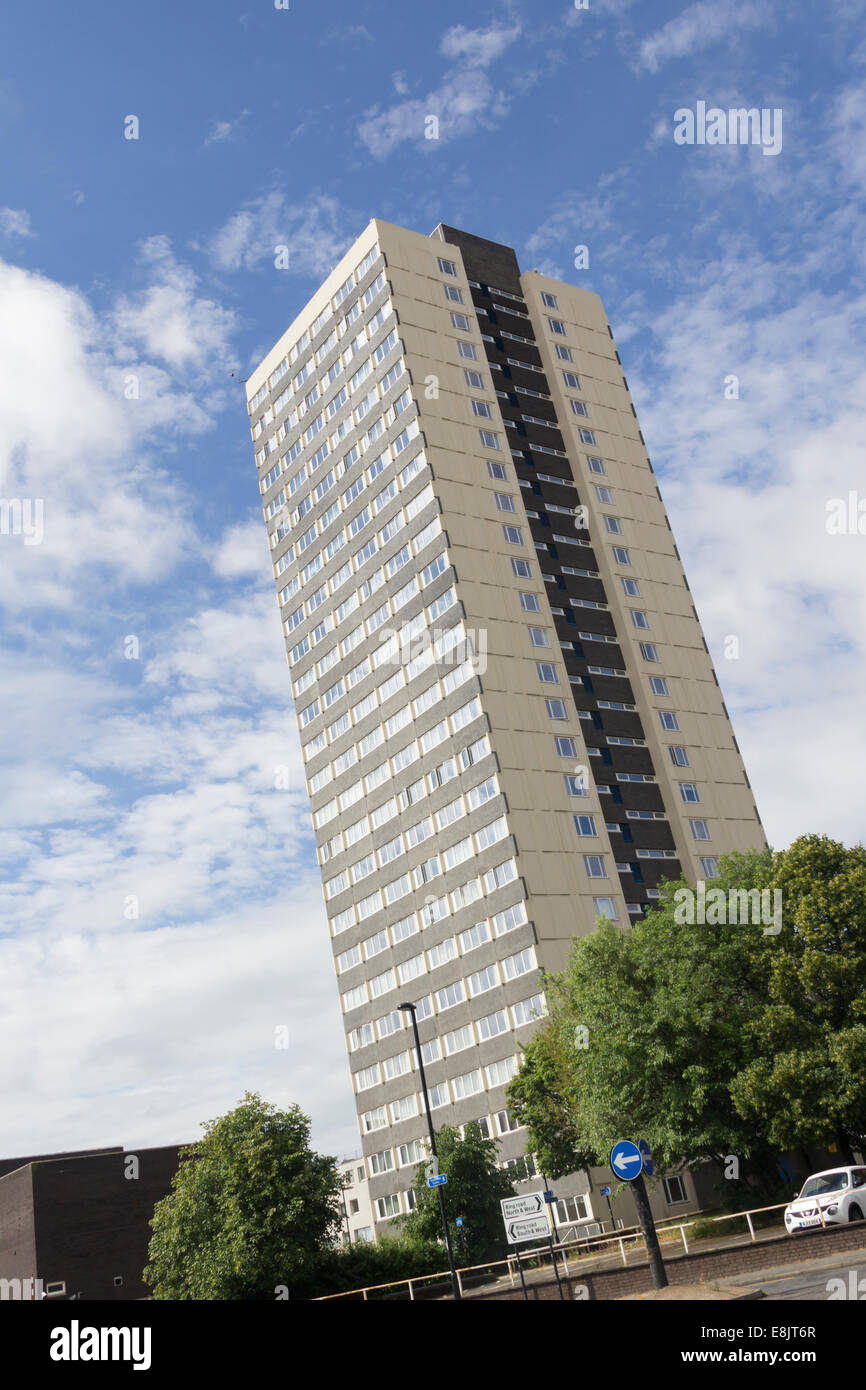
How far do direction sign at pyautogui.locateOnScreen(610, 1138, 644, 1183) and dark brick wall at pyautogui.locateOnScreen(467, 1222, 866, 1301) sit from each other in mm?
3044

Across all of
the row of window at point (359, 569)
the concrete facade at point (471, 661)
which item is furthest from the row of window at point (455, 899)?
the row of window at point (359, 569)

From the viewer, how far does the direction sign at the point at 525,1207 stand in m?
23.2

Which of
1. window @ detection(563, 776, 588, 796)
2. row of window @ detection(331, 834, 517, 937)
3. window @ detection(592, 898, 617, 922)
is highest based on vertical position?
window @ detection(563, 776, 588, 796)

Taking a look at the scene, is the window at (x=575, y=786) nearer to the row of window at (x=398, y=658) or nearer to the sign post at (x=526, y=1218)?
the row of window at (x=398, y=658)

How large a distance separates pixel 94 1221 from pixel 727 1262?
169 feet

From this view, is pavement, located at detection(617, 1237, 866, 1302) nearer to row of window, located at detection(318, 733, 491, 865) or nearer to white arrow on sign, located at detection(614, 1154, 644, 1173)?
white arrow on sign, located at detection(614, 1154, 644, 1173)

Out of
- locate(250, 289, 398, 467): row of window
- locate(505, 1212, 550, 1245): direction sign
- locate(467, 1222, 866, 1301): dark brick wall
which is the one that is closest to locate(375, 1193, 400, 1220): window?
locate(467, 1222, 866, 1301): dark brick wall

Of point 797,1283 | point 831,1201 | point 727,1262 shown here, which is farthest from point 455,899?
point 797,1283

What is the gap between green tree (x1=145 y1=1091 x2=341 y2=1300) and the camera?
4522 centimetres

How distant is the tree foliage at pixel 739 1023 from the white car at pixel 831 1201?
8.75 metres

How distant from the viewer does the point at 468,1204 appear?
51.2 meters

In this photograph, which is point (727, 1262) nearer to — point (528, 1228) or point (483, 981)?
point (528, 1228)
